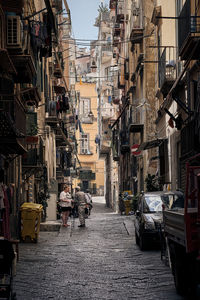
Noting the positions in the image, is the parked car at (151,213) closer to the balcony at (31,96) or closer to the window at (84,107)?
the balcony at (31,96)

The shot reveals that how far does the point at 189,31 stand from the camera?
1588cm

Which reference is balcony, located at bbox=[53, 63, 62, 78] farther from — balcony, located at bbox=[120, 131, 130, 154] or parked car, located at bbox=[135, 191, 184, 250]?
parked car, located at bbox=[135, 191, 184, 250]

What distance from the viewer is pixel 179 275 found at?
9.16 metres

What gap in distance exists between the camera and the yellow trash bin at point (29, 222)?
18.9 meters

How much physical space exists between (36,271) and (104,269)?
4.30ft

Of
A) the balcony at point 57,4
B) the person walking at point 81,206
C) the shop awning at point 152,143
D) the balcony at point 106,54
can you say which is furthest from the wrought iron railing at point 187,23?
the balcony at point 106,54

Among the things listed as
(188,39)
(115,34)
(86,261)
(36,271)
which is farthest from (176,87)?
(115,34)

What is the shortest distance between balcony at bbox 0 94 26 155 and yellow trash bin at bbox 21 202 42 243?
1703 millimetres

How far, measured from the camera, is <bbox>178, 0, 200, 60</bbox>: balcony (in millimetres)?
15773

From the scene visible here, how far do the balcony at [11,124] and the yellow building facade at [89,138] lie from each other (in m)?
69.7

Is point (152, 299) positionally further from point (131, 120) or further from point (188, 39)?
point (131, 120)

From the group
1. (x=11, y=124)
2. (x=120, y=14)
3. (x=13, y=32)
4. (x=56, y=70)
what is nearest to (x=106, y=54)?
(x=120, y=14)

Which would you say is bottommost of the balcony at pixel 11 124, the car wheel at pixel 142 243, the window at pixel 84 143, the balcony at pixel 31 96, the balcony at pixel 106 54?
the car wheel at pixel 142 243

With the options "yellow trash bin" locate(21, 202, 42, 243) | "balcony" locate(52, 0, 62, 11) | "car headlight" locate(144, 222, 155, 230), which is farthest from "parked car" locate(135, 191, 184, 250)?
"balcony" locate(52, 0, 62, 11)
